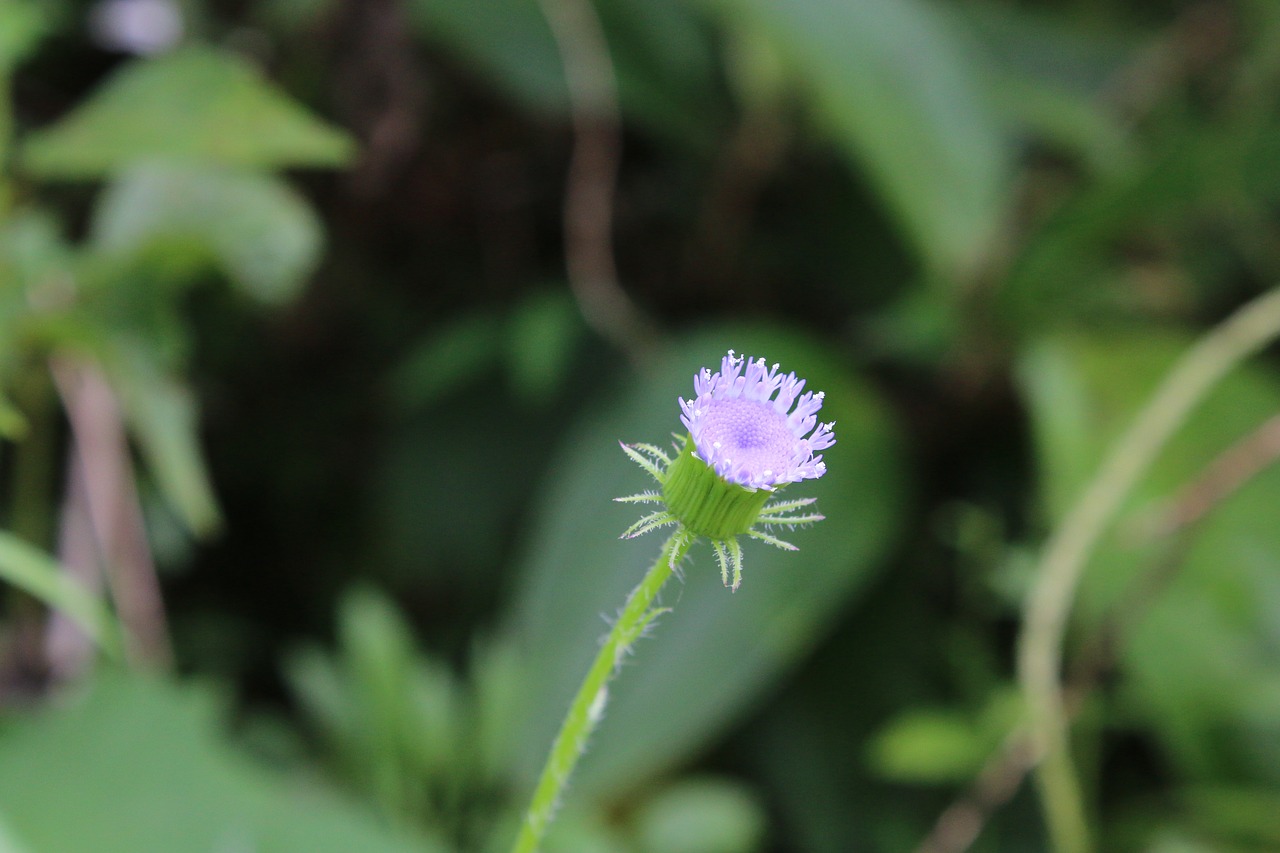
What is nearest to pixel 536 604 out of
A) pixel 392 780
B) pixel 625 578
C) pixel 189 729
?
pixel 625 578

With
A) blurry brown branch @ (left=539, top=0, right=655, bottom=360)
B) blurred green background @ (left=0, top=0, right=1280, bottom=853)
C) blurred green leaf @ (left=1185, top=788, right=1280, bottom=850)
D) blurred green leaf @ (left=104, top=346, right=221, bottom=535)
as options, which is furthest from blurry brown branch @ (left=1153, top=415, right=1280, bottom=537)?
blurred green leaf @ (left=104, top=346, right=221, bottom=535)

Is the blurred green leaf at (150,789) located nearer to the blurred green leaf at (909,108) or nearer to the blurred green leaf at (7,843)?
the blurred green leaf at (7,843)

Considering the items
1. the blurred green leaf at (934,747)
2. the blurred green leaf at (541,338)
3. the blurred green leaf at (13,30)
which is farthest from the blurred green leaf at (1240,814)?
the blurred green leaf at (13,30)

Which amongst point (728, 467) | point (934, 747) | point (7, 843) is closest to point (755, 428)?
point (728, 467)

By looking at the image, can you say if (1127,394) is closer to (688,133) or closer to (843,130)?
(843,130)

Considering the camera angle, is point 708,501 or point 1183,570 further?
point 1183,570

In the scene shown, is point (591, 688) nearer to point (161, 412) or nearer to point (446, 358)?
point (161, 412)

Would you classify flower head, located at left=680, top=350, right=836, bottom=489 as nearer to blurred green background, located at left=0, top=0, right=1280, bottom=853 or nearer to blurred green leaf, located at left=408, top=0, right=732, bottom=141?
blurred green background, located at left=0, top=0, right=1280, bottom=853
